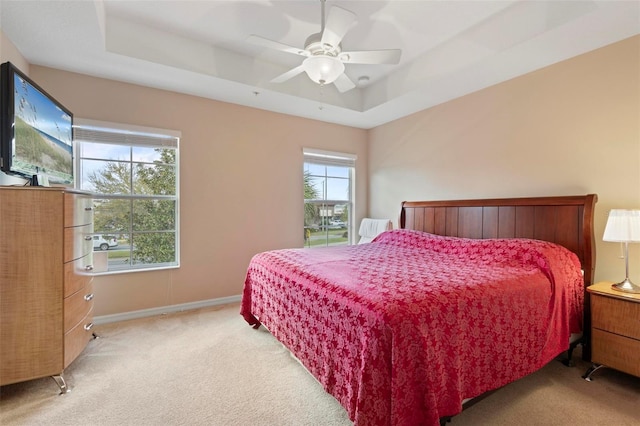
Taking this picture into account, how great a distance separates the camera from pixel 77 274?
7.07 ft

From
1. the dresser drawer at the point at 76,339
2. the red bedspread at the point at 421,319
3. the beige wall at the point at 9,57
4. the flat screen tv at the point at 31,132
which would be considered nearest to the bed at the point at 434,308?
the red bedspread at the point at 421,319

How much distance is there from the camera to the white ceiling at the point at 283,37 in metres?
2.19

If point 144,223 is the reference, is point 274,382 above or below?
below

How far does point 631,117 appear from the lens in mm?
2305

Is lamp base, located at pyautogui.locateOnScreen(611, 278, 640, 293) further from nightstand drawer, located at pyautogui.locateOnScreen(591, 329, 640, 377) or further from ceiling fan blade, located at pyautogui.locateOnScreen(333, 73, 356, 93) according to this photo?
ceiling fan blade, located at pyautogui.locateOnScreen(333, 73, 356, 93)

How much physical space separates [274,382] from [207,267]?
6.61 ft

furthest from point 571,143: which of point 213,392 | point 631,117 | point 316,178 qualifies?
point 213,392

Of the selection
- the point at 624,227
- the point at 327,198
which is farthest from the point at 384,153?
the point at 624,227

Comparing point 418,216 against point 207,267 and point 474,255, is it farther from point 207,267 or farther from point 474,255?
point 207,267

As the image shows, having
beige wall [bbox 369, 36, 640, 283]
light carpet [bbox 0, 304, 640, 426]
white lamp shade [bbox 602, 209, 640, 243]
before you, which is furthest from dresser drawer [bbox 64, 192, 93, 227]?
white lamp shade [bbox 602, 209, 640, 243]

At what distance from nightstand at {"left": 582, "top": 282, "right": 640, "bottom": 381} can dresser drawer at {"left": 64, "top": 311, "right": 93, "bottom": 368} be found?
3.68 metres

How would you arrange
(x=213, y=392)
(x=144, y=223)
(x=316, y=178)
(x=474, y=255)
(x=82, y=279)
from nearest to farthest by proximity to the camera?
(x=213, y=392), (x=82, y=279), (x=474, y=255), (x=144, y=223), (x=316, y=178)

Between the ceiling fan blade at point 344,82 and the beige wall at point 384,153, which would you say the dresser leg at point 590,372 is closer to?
the beige wall at point 384,153

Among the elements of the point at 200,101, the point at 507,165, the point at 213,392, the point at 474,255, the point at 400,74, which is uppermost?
the point at 400,74
